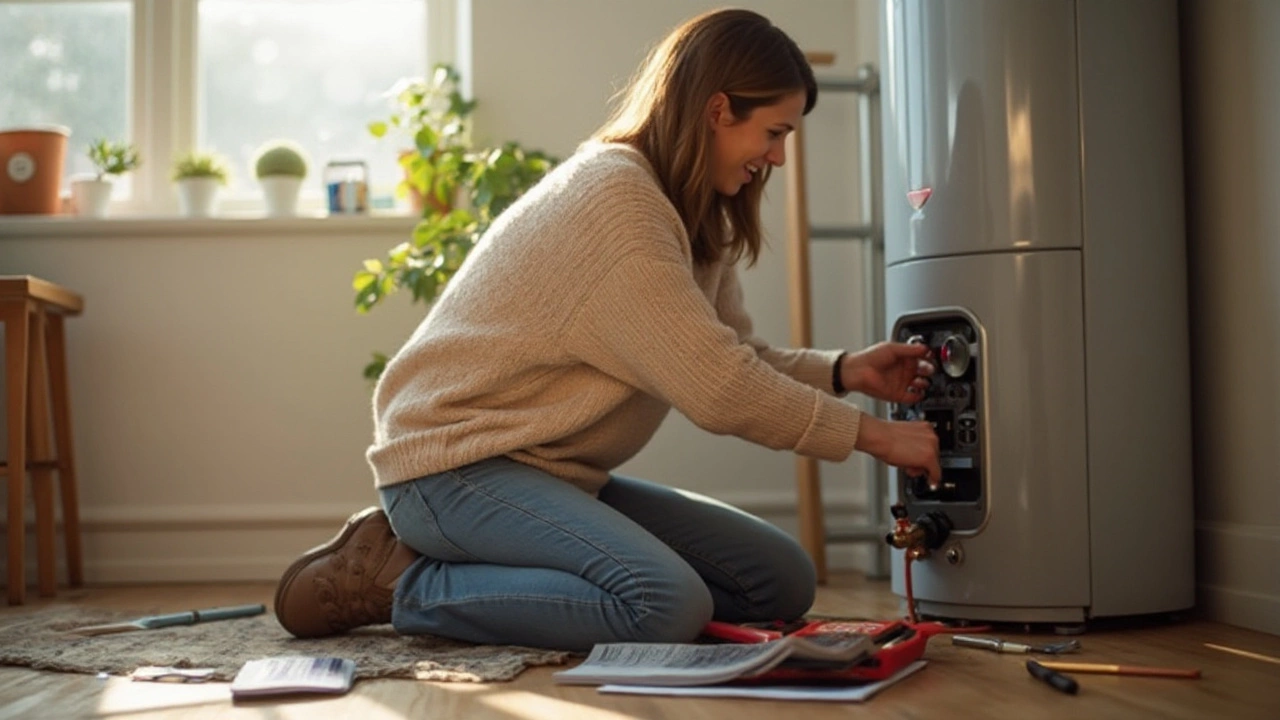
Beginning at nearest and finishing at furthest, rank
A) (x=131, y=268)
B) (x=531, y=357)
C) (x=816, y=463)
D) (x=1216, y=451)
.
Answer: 1. (x=531, y=357)
2. (x=1216, y=451)
3. (x=816, y=463)
4. (x=131, y=268)

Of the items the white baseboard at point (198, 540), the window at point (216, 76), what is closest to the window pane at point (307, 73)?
the window at point (216, 76)

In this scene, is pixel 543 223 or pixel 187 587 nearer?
pixel 543 223

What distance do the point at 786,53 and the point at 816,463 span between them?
1.20m

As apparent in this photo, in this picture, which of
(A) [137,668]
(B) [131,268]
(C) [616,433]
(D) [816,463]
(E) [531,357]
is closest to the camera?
(A) [137,668]

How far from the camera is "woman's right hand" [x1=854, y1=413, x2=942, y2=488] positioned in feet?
6.16

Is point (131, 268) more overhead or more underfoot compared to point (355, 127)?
more underfoot

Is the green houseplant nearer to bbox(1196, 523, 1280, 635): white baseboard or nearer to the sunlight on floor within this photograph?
bbox(1196, 523, 1280, 635): white baseboard

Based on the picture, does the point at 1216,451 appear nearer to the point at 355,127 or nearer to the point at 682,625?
the point at 682,625

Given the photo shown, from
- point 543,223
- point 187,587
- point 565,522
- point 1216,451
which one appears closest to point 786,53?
point 543,223

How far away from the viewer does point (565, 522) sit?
1.90 m

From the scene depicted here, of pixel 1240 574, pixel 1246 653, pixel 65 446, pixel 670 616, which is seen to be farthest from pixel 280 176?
pixel 1246 653

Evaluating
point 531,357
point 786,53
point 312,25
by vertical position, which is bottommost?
point 531,357

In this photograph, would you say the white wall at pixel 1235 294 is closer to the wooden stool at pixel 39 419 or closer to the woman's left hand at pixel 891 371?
the woman's left hand at pixel 891 371

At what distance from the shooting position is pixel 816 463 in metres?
3.02
